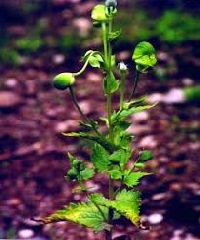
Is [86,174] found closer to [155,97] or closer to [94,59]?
[94,59]

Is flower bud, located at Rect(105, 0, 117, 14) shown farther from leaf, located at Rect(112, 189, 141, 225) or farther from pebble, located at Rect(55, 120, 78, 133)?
pebble, located at Rect(55, 120, 78, 133)

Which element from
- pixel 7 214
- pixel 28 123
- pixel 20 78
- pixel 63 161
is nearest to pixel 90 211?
pixel 7 214

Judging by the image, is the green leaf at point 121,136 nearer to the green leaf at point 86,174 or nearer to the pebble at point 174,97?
the green leaf at point 86,174

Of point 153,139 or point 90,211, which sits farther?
point 153,139

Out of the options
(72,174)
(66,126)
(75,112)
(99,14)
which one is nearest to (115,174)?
(72,174)

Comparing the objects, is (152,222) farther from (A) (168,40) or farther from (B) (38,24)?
(B) (38,24)

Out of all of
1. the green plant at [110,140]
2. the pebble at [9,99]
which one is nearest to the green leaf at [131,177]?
the green plant at [110,140]
